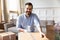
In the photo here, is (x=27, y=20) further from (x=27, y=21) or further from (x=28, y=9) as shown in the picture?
(x=28, y=9)

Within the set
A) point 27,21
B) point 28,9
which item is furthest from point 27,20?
point 28,9

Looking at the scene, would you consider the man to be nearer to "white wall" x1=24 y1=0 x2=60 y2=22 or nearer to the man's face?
the man's face

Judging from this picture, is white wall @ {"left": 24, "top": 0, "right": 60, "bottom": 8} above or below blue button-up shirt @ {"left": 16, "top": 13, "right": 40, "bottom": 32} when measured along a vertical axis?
above

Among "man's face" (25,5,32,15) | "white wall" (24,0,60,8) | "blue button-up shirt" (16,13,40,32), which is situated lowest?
"blue button-up shirt" (16,13,40,32)

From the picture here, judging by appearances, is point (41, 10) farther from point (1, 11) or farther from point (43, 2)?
point (1, 11)

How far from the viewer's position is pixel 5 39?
339 cm

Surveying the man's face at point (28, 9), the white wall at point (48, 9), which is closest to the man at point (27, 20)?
the man's face at point (28, 9)

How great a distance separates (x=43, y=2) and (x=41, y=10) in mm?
282

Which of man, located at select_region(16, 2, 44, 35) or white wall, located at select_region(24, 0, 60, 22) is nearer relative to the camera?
man, located at select_region(16, 2, 44, 35)

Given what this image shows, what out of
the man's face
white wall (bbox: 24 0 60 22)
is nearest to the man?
the man's face

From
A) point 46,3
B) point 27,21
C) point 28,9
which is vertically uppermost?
point 46,3

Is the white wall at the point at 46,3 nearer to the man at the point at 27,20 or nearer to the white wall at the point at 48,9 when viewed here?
the white wall at the point at 48,9

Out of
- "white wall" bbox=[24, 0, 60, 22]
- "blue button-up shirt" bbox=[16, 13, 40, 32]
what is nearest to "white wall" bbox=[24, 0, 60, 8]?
"white wall" bbox=[24, 0, 60, 22]

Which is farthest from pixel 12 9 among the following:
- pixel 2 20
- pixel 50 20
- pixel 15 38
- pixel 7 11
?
pixel 15 38
